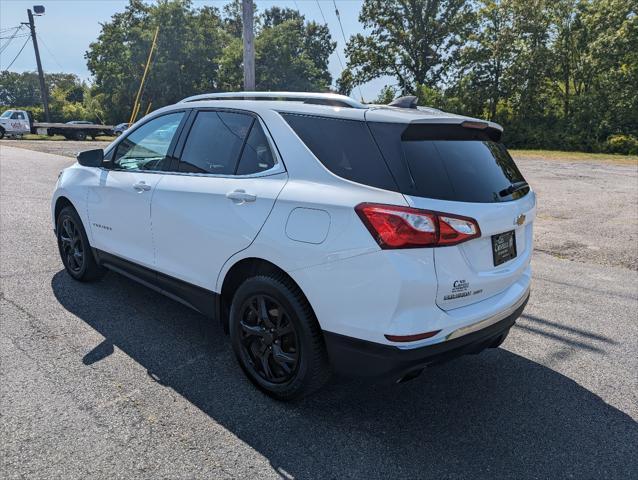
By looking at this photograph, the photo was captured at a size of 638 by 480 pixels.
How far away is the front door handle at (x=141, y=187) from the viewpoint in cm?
363

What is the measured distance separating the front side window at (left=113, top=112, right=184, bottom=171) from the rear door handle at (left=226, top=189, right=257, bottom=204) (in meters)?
0.95

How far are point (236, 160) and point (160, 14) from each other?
45.0 meters

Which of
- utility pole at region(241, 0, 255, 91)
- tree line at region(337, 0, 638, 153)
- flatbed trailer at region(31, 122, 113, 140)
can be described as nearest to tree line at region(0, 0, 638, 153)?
tree line at region(337, 0, 638, 153)

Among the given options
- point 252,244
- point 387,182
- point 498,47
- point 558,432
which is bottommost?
point 558,432

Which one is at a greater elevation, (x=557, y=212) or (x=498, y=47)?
(x=498, y=47)

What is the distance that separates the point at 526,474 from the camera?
2363 millimetres

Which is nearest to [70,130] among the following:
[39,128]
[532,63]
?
[39,128]

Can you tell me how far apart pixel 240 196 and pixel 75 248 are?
2636 millimetres

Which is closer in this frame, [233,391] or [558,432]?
[558,432]

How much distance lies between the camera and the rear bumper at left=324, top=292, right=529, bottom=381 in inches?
92.9

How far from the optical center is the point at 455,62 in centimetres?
4019

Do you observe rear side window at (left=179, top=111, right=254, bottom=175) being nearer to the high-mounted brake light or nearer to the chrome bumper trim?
the high-mounted brake light

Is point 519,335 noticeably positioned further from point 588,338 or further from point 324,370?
point 324,370

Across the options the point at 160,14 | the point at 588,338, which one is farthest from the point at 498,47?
the point at 588,338
